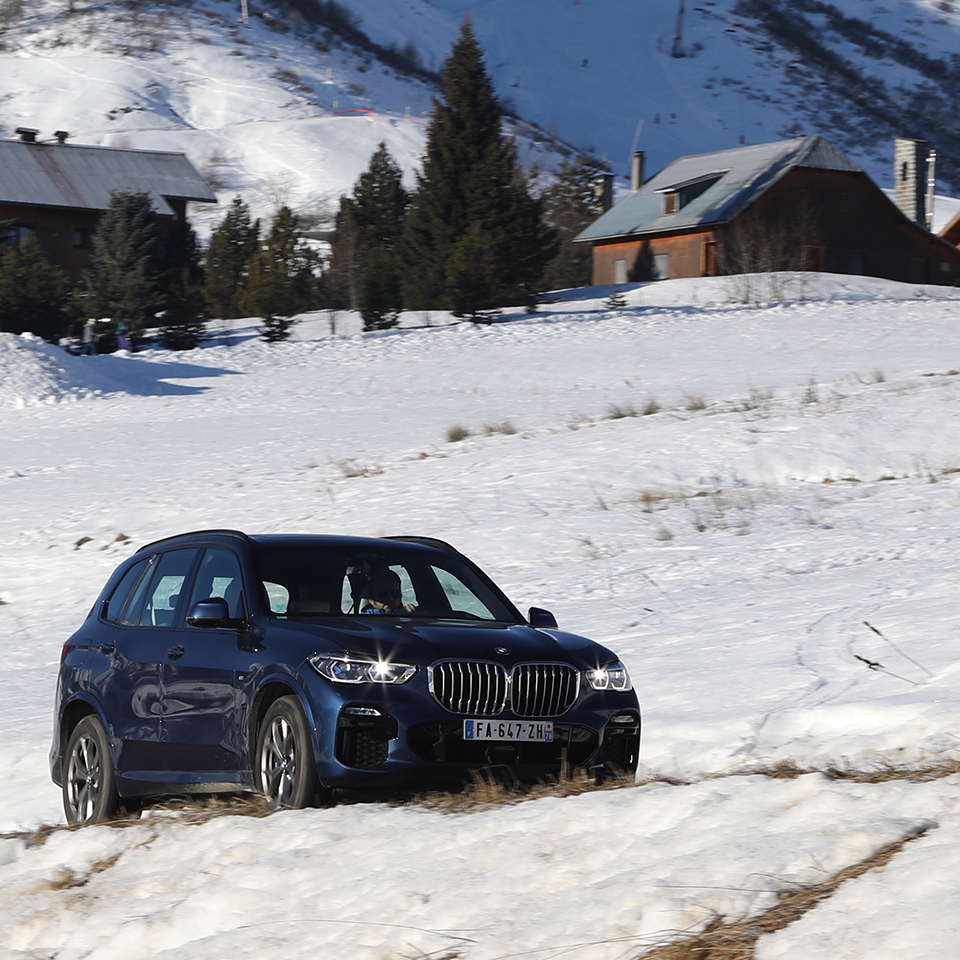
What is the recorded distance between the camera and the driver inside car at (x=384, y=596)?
312 inches

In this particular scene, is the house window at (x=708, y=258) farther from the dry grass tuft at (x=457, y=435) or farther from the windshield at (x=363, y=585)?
the windshield at (x=363, y=585)

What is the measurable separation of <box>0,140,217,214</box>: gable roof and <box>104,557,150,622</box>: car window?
218ft

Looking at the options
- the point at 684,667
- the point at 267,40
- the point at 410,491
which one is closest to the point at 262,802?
the point at 684,667

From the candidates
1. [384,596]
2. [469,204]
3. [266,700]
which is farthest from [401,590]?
[469,204]

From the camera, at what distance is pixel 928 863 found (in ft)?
17.3

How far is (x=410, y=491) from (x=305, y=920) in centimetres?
1503

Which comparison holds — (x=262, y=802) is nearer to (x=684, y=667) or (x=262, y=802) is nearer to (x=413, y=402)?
(x=684, y=667)

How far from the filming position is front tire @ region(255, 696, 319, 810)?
6.99 metres

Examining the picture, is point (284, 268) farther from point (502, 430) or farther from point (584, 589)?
point (584, 589)

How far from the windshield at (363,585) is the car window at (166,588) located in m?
0.64

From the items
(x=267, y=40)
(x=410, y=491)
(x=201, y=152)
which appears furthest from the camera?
(x=267, y=40)

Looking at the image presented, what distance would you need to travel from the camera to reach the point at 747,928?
5.01m

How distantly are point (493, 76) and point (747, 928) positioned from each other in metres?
164

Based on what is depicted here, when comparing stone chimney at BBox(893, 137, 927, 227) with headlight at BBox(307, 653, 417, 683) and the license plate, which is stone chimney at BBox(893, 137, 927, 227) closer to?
the license plate
